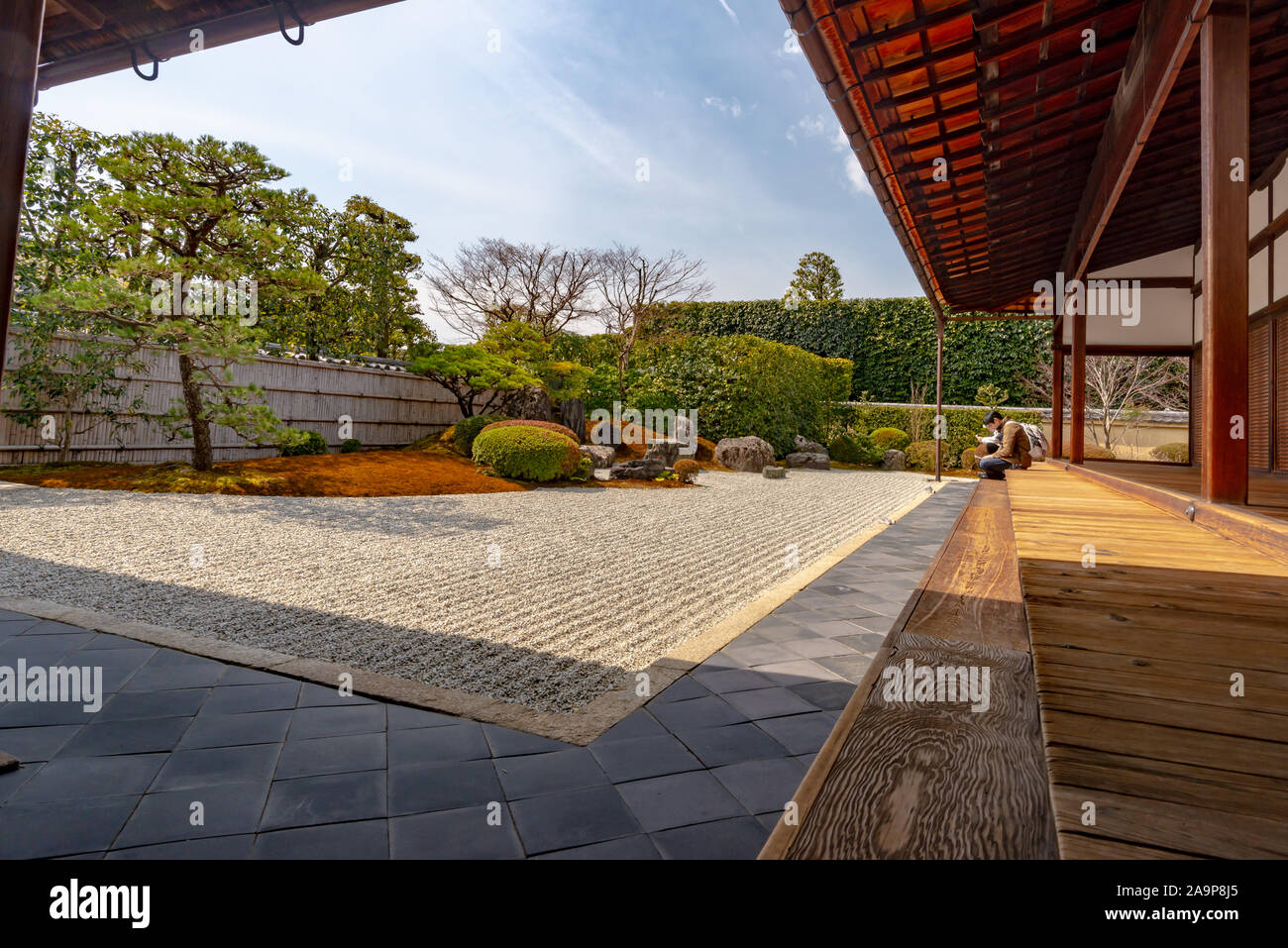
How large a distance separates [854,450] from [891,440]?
3.18 feet

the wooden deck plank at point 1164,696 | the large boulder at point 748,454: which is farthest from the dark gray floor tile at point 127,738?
the large boulder at point 748,454

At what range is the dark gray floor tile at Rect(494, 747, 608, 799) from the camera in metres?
1.66

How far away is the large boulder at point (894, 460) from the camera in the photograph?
1527 centimetres

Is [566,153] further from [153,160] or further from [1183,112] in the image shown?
[1183,112]

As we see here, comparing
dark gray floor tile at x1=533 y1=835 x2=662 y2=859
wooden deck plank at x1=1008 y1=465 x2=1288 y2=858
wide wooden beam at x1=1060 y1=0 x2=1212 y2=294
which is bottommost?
dark gray floor tile at x1=533 y1=835 x2=662 y2=859

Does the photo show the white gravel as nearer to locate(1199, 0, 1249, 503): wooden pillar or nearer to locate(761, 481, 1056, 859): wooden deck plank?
locate(761, 481, 1056, 859): wooden deck plank

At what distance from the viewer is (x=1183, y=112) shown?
206 inches

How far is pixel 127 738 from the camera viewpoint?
1904 mm

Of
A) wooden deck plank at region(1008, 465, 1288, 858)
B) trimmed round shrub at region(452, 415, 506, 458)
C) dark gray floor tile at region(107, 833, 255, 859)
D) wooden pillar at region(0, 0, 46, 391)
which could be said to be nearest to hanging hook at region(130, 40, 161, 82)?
wooden pillar at region(0, 0, 46, 391)

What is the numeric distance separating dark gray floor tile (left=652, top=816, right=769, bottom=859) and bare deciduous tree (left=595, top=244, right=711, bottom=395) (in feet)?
50.5

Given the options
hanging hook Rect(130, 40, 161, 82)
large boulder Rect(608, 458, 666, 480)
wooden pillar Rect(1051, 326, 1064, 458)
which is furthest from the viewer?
large boulder Rect(608, 458, 666, 480)

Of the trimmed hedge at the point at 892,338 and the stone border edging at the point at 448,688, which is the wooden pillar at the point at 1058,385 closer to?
the trimmed hedge at the point at 892,338
